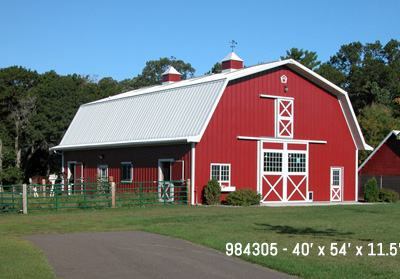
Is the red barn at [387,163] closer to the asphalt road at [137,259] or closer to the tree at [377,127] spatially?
the tree at [377,127]

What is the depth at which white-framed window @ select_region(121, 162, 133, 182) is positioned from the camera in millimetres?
29441

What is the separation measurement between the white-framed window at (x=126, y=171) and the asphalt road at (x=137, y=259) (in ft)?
50.3

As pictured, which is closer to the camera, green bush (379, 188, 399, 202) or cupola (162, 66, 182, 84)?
green bush (379, 188, 399, 202)

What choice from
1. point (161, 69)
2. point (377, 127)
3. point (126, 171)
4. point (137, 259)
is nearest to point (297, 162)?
point (126, 171)

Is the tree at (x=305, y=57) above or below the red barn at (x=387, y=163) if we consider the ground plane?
above

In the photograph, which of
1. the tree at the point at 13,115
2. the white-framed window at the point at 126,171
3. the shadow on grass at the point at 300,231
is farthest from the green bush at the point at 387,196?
the tree at the point at 13,115

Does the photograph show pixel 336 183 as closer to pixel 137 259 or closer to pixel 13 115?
pixel 137 259

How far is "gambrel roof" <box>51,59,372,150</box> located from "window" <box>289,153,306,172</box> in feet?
12.7

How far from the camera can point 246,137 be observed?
26766 millimetres

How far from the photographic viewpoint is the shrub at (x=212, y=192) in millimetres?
24994

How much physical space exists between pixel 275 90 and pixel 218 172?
5174 millimetres

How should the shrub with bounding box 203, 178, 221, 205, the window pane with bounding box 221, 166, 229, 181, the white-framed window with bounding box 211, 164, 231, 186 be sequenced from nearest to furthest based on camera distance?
the shrub with bounding box 203, 178, 221, 205 → the white-framed window with bounding box 211, 164, 231, 186 → the window pane with bounding box 221, 166, 229, 181

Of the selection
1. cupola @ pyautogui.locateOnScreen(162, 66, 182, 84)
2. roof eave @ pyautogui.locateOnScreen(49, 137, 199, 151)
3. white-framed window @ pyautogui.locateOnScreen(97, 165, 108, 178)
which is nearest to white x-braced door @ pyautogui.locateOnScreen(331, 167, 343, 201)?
roof eave @ pyautogui.locateOnScreen(49, 137, 199, 151)

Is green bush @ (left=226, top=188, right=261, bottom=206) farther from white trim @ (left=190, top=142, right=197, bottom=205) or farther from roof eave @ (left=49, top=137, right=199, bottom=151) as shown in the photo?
roof eave @ (left=49, top=137, right=199, bottom=151)
